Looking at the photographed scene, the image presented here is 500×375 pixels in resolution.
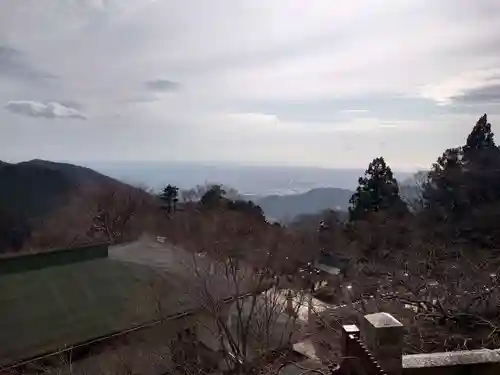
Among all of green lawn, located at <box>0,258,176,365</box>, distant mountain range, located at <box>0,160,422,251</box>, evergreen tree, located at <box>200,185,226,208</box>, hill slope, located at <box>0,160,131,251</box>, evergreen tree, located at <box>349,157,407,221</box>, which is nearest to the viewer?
green lawn, located at <box>0,258,176,365</box>

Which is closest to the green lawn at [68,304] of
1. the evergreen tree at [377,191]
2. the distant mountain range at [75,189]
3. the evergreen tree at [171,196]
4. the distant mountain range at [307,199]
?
the distant mountain range at [75,189]

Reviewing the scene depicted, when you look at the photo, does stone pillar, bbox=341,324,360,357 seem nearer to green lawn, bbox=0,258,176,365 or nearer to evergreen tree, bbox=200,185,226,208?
green lawn, bbox=0,258,176,365

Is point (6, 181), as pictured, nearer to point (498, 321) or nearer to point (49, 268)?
point (49, 268)

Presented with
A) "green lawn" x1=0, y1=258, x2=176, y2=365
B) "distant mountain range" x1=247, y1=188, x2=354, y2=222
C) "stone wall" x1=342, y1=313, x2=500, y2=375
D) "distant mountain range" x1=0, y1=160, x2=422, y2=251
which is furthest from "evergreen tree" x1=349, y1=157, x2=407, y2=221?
"stone wall" x1=342, y1=313, x2=500, y2=375

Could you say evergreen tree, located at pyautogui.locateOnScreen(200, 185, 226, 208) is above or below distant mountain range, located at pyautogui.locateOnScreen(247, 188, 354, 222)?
above

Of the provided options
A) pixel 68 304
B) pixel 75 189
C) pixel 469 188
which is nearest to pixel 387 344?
pixel 68 304
